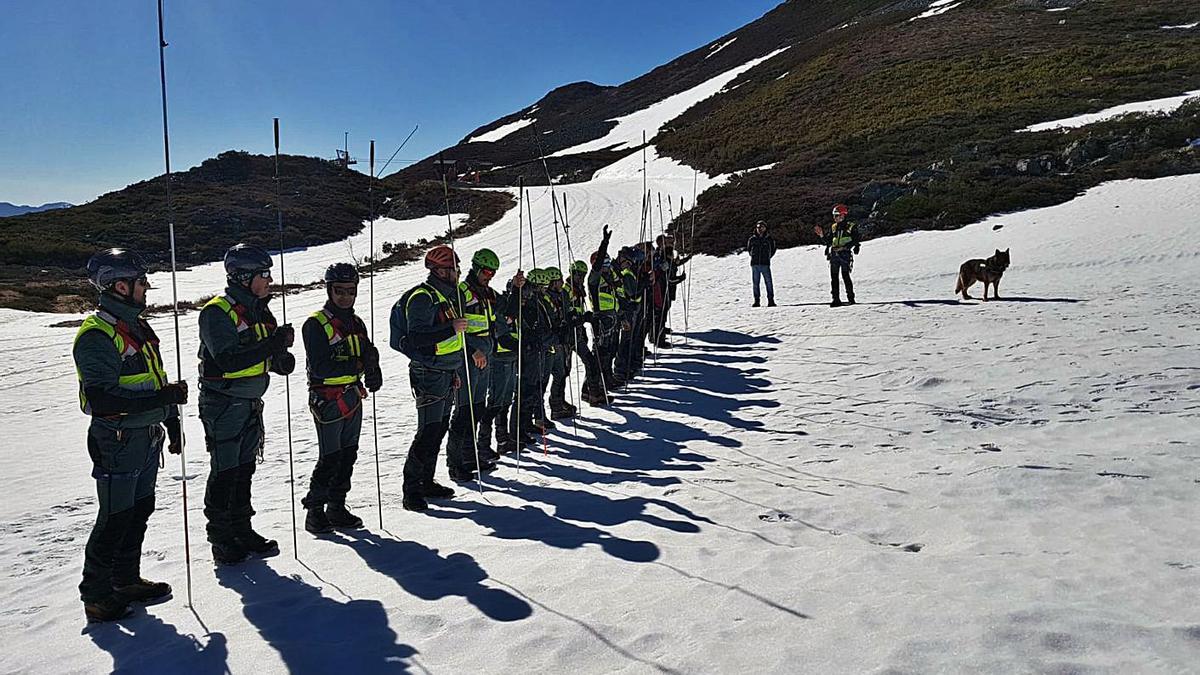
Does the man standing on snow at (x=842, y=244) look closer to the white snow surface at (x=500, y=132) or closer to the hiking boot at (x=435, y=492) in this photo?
the hiking boot at (x=435, y=492)

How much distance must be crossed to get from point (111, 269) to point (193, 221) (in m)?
37.7

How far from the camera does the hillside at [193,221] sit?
93.4 feet

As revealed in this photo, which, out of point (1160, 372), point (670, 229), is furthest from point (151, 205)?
point (1160, 372)

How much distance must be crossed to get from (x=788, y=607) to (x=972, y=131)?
104 feet

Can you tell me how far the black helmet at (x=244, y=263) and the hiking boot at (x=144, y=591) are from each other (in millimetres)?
2051

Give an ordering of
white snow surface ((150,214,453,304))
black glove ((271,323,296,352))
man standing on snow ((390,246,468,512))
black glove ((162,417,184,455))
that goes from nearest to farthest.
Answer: black glove ((162,417,184,455)) < black glove ((271,323,296,352)) < man standing on snow ((390,246,468,512)) < white snow surface ((150,214,453,304))

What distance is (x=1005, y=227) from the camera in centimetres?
1980

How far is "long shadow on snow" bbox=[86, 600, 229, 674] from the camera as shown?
3732 millimetres

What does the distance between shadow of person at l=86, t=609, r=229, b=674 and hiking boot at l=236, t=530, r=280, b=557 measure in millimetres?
931

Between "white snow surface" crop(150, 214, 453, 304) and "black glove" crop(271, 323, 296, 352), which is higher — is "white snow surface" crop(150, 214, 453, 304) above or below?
above

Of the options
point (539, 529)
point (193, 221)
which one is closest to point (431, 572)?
point (539, 529)

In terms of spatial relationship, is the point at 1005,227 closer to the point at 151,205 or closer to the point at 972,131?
the point at 972,131

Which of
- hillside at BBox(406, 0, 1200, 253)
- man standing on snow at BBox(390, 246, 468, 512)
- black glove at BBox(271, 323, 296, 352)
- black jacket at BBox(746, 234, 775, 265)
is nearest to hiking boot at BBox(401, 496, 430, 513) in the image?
man standing on snow at BBox(390, 246, 468, 512)

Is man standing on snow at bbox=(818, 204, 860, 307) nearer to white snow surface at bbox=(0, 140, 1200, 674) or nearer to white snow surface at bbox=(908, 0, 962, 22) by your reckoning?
white snow surface at bbox=(0, 140, 1200, 674)
